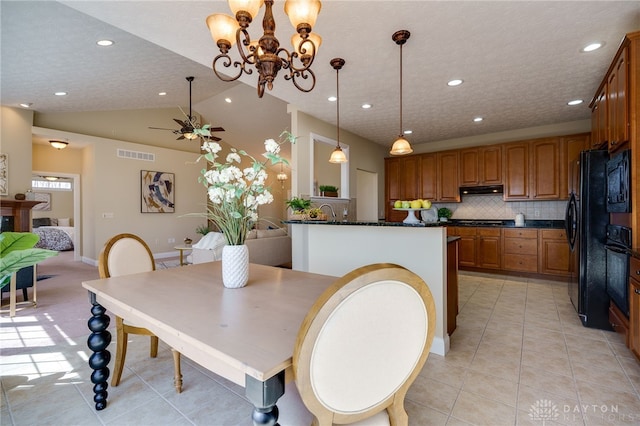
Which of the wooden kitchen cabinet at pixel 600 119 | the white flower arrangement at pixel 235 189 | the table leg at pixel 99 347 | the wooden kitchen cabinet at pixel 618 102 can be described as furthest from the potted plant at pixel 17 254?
the wooden kitchen cabinet at pixel 600 119

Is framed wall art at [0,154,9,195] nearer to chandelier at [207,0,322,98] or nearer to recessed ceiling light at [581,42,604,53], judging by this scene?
chandelier at [207,0,322,98]

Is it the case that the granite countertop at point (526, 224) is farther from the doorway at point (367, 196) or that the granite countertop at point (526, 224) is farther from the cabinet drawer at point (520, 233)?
the doorway at point (367, 196)

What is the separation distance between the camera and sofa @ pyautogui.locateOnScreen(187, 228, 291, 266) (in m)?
4.68

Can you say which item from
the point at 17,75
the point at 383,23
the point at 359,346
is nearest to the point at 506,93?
the point at 383,23

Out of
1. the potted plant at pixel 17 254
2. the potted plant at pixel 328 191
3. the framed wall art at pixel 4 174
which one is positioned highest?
the framed wall art at pixel 4 174

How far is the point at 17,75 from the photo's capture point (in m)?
3.71

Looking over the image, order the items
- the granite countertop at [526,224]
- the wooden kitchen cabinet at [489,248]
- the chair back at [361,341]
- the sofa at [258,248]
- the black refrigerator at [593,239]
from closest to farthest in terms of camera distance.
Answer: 1. the chair back at [361,341]
2. the black refrigerator at [593,239]
3. the granite countertop at [526,224]
4. the sofa at [258,248]
5. the wooden kitchen cabinet at [489,248]

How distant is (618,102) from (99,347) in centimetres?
429

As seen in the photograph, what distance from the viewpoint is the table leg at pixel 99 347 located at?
1510 millimetres

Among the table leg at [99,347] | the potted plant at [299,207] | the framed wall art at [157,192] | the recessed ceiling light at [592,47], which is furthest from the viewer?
the framed wall art at [157,192]

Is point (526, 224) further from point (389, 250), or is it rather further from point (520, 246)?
point (389, 250)

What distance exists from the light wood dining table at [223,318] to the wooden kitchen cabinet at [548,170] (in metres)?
4.87

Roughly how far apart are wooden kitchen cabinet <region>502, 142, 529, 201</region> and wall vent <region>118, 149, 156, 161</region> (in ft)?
25.2

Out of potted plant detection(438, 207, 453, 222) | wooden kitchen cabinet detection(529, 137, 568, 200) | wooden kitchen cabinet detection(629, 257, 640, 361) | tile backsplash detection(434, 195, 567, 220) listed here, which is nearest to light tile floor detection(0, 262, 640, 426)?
wooden kitchen cabinet detection(629, 257, 640, 361)
